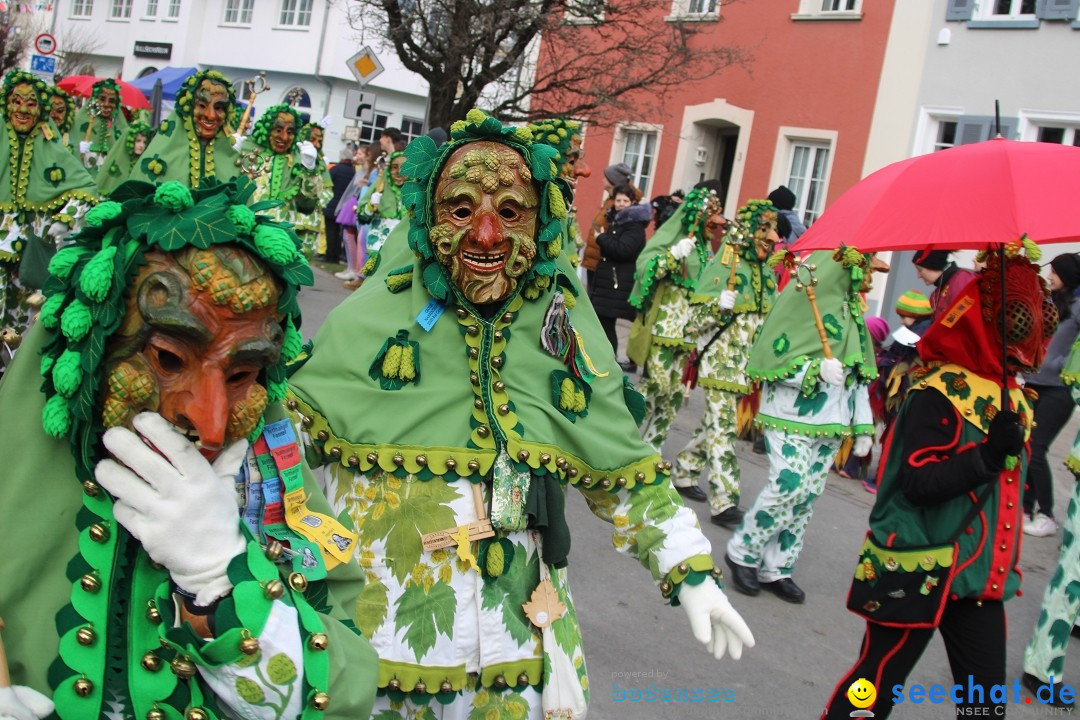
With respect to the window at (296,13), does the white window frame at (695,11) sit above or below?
below

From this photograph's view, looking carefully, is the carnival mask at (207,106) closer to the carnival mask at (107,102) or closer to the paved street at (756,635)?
the paved street at (756,635)

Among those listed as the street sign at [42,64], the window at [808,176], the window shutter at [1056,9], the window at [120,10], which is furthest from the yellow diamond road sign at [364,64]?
the window at [120,10]

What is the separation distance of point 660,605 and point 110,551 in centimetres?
437

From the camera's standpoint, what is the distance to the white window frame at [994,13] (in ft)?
47.3

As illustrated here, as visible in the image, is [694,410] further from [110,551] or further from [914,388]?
[110,551]

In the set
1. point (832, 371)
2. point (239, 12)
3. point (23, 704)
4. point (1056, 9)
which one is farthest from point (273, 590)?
point (239, 12)

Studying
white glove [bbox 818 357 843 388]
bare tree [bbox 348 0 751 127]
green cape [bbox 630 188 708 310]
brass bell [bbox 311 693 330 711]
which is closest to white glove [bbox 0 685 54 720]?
brass bell [bbox 311 693 330 711]

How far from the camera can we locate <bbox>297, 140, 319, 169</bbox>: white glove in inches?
455

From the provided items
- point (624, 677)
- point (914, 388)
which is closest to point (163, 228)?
point (914, 388)

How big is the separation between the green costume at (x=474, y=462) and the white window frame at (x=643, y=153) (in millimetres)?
16608

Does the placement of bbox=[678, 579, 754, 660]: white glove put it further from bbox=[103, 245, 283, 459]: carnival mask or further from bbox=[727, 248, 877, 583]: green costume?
bbox=[727, 248, 877, 583]: green costume

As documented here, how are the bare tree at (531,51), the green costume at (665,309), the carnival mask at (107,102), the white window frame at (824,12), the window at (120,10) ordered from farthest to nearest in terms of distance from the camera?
the window at (120,10) → the white window frame at (824,12) → the bare tree at (531,51) → the carnival mask at (107,102) → the green costume at (665,309)

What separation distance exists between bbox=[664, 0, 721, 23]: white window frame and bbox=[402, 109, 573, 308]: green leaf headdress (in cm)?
1567

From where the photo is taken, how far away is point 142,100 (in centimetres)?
1652
